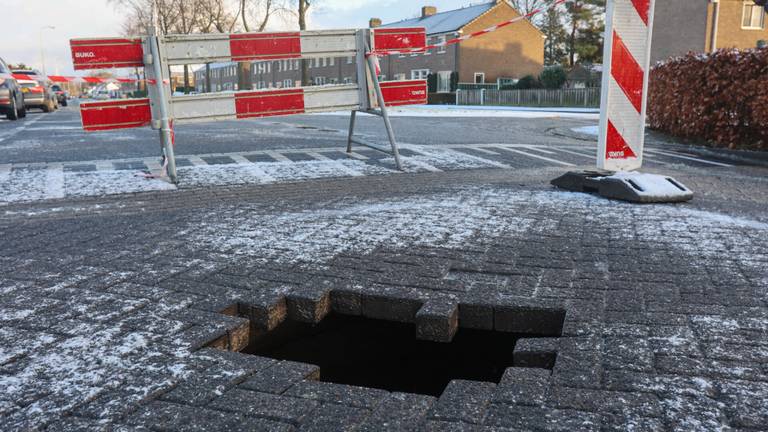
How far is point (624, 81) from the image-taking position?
5.45 metres

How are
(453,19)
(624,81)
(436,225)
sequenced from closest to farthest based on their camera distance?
(436,225) < (624,81) < (453,19)

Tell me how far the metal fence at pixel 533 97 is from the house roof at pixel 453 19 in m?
9.59

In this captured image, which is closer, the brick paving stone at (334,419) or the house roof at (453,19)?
the brick paving stone at (334,419)

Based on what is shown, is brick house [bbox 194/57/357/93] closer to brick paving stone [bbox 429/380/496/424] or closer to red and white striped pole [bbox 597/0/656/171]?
red and white striped pole [bbox 597/0/656/171]

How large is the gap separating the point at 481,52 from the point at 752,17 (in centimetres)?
1955

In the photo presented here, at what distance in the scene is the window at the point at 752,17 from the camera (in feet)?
112

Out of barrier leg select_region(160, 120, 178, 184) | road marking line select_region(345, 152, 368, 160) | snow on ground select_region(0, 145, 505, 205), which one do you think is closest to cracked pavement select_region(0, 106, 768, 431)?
snow on ground select_region(0, 145, 505, 205)

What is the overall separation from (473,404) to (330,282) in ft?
4.23

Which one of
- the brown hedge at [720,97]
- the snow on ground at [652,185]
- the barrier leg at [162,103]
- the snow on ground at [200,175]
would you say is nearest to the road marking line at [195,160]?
the snow on ground at [200,175]

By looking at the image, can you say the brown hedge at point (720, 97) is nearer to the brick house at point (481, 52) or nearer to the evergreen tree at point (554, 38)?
the brick house at point (481, 52)

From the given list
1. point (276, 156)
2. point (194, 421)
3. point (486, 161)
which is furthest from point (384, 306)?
point (276, 156)

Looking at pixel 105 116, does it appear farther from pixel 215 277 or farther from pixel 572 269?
pixel 572 269

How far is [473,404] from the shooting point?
195cm

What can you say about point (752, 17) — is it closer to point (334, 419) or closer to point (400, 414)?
point (400, 414)
